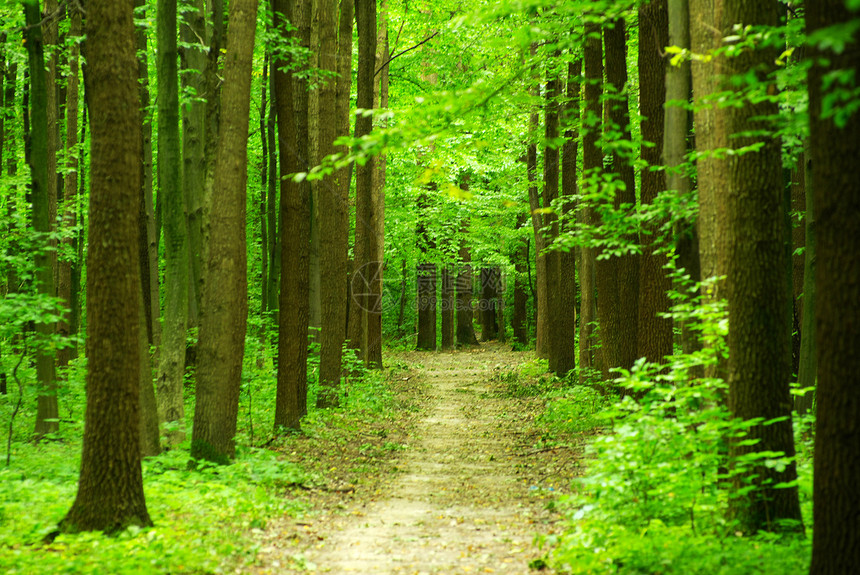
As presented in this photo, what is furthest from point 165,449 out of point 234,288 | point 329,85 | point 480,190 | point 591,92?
point 480,190

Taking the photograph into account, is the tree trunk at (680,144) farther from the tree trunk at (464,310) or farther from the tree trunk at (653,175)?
the tree trunk at (464,310)

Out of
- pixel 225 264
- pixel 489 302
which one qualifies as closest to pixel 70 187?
pixel 225 264

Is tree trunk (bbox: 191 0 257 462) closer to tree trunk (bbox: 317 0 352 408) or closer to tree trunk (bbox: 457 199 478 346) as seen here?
tree trunk (bbox: 317 0 352 408)

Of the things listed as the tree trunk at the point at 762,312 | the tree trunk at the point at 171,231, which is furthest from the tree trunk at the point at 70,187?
the tree trunk at the point at 762,312

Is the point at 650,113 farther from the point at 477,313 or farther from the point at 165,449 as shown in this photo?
the point at 477,313

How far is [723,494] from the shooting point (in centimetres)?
581

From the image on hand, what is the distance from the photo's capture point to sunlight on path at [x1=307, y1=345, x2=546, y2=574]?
6176 millimetres

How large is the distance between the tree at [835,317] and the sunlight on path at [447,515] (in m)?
2.73

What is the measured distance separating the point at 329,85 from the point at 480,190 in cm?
1568

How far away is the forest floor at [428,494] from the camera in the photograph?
20.6 ft

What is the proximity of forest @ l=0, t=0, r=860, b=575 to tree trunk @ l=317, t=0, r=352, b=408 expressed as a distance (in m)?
0.07

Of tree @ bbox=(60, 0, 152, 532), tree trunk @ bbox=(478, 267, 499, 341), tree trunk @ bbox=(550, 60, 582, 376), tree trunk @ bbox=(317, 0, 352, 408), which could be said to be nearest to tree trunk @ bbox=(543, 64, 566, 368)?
tree trunk @ bbox=(550, 60, 582, 376)

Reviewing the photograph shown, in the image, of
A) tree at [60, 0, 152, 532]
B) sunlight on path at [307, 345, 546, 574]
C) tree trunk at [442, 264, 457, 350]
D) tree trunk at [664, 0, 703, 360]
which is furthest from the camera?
tree trunk at [442, 264, 457, 350]

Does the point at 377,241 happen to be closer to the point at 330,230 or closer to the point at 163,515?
the point at 330,230
